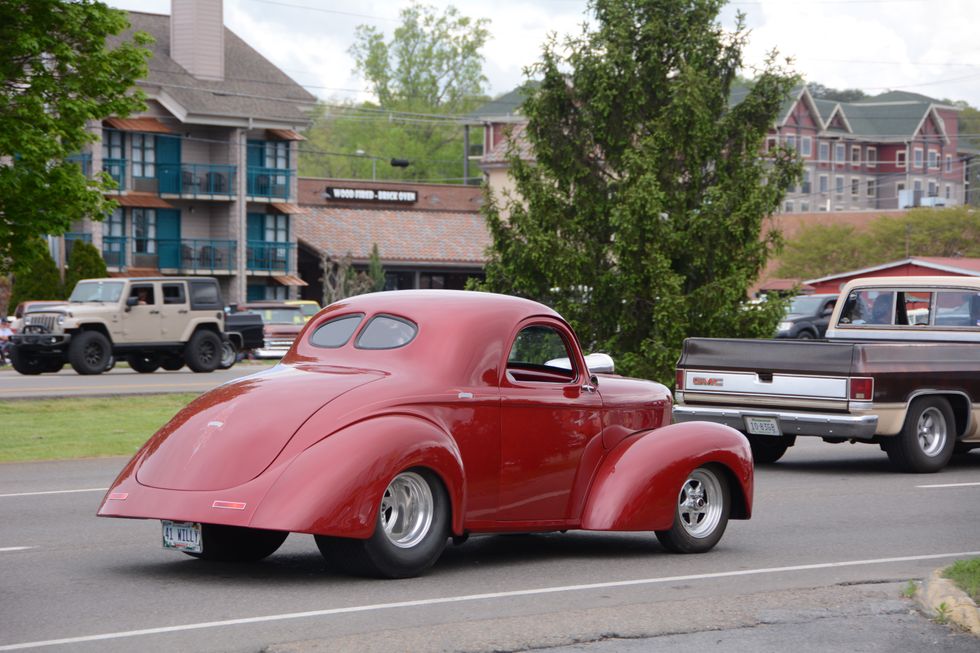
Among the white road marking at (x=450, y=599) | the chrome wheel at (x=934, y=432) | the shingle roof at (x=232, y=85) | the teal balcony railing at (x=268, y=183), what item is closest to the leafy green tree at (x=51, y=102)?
the chrome wheel at (x=934, y=432)

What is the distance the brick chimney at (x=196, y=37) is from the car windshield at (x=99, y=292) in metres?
26.2

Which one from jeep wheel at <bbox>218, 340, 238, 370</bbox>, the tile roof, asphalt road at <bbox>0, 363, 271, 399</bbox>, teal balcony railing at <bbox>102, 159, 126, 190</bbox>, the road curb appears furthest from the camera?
the tile roof

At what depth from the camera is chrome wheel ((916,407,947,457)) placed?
51.8ft

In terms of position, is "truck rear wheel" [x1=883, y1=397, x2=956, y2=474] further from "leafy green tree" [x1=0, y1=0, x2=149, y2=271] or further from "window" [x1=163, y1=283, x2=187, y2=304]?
"window" [x1=163, y1=283, x2=187, y2=304]

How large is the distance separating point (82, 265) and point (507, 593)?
4290cm

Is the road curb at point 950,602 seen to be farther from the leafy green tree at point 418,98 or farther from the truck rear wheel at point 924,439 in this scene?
the leafy green tree at point 418,98

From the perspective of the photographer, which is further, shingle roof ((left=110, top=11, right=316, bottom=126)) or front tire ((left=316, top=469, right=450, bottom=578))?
shingle roof ((left=110, top=11, right=316, bottom=126))

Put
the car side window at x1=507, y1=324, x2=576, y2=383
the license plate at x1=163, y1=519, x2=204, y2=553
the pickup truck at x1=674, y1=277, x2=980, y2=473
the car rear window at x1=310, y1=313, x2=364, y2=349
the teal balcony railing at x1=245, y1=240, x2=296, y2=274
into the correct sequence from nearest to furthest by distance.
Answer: the license plate at x1=163, y1=519, x2=204, y2=553
the car rear window at x1=310, y1=313, x2=364, y2=349
the car side window at x1=507, y1=324, x2=576, y2=383
the pickup truck at x1=674, y1=277, x2=980, y2=473
the teal balcony railing at x1=245, y1=240, x2=296, y2=274

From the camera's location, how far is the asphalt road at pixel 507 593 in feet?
23.3

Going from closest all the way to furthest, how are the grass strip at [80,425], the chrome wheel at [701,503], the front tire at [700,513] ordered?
the front tire at [700,513]
the chrome wheel at [701,503]
the grass strip at [80,425]

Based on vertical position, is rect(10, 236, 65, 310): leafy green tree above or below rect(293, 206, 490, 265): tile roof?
below

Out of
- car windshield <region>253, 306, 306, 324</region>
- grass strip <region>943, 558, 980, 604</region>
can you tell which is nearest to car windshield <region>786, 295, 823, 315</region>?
car windshield <region>253, 306, 306, 324</region>

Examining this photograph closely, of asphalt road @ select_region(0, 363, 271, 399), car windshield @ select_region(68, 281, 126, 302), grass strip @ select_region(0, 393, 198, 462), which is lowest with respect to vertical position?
asphalt road @ select_region(0, 363, 271, 399)

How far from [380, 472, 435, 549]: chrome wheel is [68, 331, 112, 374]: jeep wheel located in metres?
26.2
